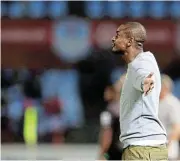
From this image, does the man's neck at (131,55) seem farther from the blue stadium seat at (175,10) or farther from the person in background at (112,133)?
the blue stadium seat at (175,10)

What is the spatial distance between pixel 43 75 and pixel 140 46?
13260 mm

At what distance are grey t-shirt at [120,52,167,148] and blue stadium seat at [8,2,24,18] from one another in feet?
41.3

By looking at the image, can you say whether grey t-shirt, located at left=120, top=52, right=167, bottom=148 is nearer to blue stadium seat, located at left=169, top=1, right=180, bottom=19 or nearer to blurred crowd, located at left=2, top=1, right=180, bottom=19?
blurred crowd, located at left=2, top=1, right=180, bottom=19

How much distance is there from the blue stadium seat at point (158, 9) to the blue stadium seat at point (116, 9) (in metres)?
0.65

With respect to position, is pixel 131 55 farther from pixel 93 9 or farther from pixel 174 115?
pixel 93 9

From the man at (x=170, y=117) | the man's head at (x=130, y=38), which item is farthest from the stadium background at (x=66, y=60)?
the man's head at (x=130, y=38)

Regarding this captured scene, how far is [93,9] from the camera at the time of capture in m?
17.4

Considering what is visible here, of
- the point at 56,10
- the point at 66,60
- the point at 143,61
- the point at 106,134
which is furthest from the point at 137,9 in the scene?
the point at 143,61

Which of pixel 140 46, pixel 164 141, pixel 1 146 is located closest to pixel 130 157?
pixel 164 141

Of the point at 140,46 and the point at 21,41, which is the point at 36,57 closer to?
the point at 21,41

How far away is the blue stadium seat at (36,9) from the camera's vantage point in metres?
17.3

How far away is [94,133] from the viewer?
17812mm

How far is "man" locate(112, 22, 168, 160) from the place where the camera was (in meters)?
4.80

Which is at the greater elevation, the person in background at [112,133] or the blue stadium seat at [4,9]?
the blue stadium seat at [4,9]
